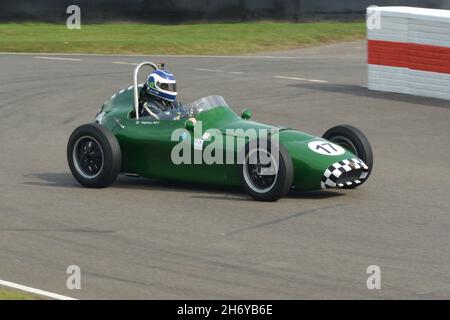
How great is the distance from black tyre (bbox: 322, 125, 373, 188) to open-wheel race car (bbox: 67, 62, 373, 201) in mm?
10

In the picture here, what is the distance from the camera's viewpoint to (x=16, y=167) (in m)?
13.2

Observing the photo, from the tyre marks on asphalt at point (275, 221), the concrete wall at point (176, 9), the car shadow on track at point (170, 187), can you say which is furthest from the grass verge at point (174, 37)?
the tyre marks on asphalt at point (275, 221)

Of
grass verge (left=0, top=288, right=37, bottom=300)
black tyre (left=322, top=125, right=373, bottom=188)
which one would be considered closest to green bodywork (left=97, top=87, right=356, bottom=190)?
black tyre (left=322, top=125, right=373, bottom=188)

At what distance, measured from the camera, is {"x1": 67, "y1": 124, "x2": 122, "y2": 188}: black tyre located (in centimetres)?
1164

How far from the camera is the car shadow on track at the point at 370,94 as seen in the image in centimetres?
1811

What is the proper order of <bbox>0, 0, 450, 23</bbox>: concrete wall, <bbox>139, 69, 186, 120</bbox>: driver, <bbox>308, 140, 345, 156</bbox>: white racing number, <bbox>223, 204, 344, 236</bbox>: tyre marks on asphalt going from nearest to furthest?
1. <bbox>223, 204, 344, 236</bbox>: tyre marks on asphalt
2. <bbox>308, 140, 345, 156</bbox>: white racing number
3. <bbox>139, 69, 186, 120</bbox>: driver
4. <bbox>0, 0, 450, 23</bbox>: concrete wall

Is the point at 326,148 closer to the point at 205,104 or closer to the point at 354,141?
the point at 354,141

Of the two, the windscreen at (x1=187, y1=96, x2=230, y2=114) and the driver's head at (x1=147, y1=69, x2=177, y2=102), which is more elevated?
the driver's head at (x1=147, y1=69, x2=177, y2=102)

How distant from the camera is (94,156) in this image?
11.9m

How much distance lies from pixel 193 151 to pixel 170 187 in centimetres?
70

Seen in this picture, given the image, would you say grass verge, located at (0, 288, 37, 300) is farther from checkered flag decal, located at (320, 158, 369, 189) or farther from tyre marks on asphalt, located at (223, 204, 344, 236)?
checkered flag decal, located at (320, 158, 369, 189)

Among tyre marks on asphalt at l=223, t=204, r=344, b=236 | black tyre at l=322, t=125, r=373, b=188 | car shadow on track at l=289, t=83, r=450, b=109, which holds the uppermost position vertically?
black tyre at l=322, t=125, r=373, b=188
